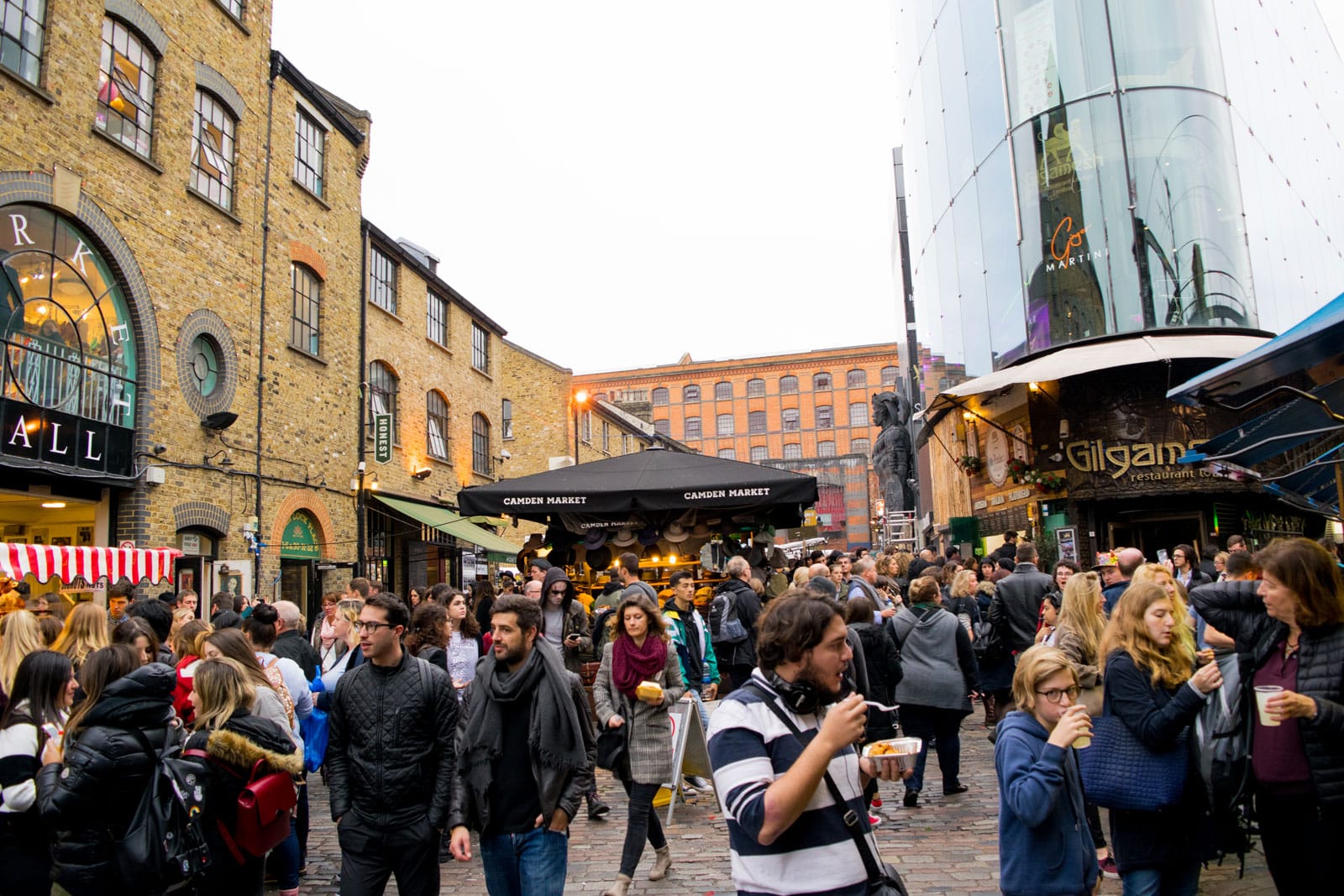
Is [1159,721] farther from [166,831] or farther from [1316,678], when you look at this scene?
[166,831]

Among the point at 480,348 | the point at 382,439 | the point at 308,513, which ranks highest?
the point at 480,348

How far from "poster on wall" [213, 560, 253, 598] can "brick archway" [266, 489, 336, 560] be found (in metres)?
1.04

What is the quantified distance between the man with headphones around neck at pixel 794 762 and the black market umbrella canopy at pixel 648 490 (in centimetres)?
871

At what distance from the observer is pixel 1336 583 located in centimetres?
348

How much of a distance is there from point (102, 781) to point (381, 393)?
1848cm

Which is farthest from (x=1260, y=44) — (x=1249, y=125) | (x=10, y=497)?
(x=10, y=497)

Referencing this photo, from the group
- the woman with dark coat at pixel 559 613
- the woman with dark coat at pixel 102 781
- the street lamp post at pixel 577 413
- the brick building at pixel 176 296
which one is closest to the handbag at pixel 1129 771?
the woman with dark coat at pixel 102 781

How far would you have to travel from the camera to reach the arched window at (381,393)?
67.3 ft

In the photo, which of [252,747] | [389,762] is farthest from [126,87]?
[389,762]

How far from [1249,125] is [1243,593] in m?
17.1

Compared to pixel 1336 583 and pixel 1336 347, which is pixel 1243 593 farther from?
pixel 1336 347

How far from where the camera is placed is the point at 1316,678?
136 inches

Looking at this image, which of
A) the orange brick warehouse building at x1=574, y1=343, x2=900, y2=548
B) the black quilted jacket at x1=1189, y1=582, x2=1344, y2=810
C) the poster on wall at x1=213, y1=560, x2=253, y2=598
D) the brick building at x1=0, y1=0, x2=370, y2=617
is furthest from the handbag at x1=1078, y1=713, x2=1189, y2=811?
the orange brick warehouse building at x1=574, y1=343, x2=900, y2=548

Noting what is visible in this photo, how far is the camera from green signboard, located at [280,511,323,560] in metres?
16.9
